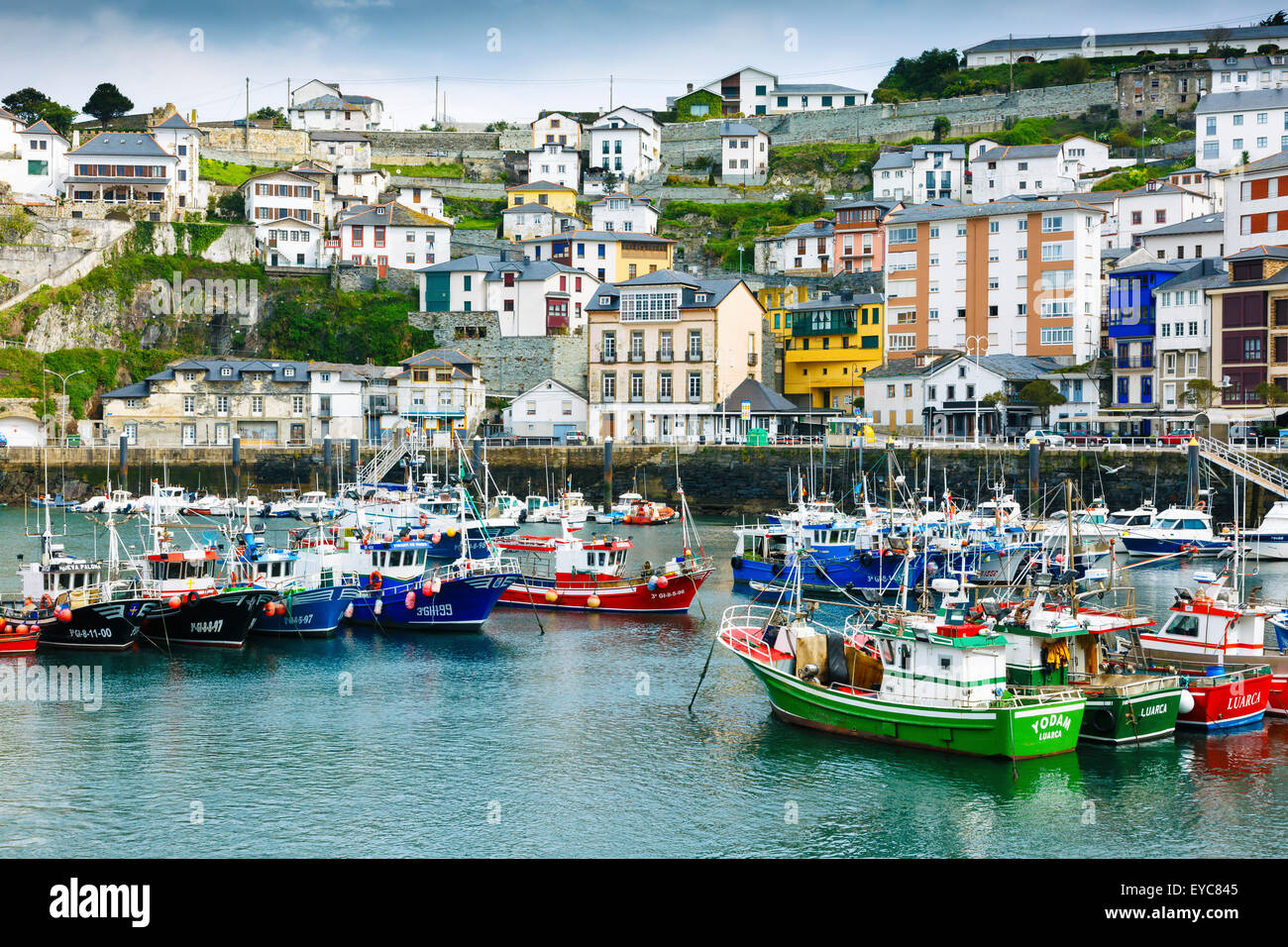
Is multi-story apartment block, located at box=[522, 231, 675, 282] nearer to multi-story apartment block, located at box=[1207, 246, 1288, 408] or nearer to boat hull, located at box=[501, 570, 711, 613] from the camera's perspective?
multi-story apartment block, located at box=[1207, 246, 1288, 408]

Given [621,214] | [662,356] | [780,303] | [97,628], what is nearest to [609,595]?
[97,628]

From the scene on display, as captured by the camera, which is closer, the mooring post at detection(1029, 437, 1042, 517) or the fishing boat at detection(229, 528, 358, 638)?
the fishing boat at detection(229, 528, 358, 638)

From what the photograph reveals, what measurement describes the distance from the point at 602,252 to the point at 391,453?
75.9 ft

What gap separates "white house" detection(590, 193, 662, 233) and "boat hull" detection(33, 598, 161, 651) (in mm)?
67118

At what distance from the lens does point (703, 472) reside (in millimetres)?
67000

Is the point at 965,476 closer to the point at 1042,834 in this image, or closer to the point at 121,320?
the point at 1042,834

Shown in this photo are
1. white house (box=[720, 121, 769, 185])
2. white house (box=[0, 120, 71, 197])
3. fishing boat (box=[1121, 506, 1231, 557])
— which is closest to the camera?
fishing boat (box=[1121, 506, 1231, 557])

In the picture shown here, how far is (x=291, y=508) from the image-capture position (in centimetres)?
6309

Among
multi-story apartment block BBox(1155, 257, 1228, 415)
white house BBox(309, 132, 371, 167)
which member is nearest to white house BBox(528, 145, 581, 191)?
white house BBox(309, 132, 371, 167)

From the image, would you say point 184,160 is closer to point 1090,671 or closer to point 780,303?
point 780,303

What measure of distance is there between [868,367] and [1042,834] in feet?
200

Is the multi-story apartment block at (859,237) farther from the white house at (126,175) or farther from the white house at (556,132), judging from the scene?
the white house at (126,175)

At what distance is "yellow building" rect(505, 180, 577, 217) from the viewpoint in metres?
100
